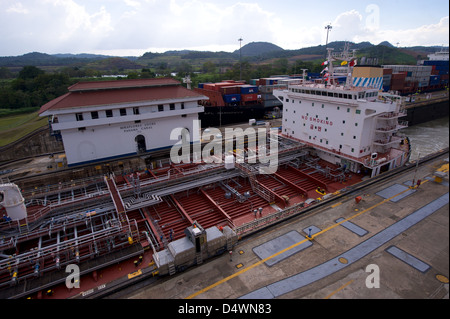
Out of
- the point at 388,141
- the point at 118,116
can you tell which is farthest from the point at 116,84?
the point at 388,141

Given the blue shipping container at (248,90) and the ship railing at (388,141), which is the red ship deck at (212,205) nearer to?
the ship railing at (388,141)

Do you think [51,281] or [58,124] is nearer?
[51,281]

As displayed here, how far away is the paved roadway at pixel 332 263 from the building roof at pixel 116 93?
18014mm

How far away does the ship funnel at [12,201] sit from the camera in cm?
1482

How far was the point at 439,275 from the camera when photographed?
11.2 meters

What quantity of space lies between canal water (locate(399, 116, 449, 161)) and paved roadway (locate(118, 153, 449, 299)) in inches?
910

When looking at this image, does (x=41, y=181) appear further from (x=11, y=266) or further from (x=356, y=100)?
(x=356, y=100)

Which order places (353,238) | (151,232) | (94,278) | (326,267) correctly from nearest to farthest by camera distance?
1. (326,267)
2. (94,278)
3. (353,238)
4. (151,232)

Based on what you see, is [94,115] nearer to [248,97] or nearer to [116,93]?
[116,93]

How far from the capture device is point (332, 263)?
12.4 meters

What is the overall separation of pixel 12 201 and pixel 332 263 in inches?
741

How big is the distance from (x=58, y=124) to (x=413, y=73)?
87.2 meters

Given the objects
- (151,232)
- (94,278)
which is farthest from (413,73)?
(94,278)

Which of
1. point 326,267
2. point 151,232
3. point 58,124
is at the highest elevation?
point 58,124
